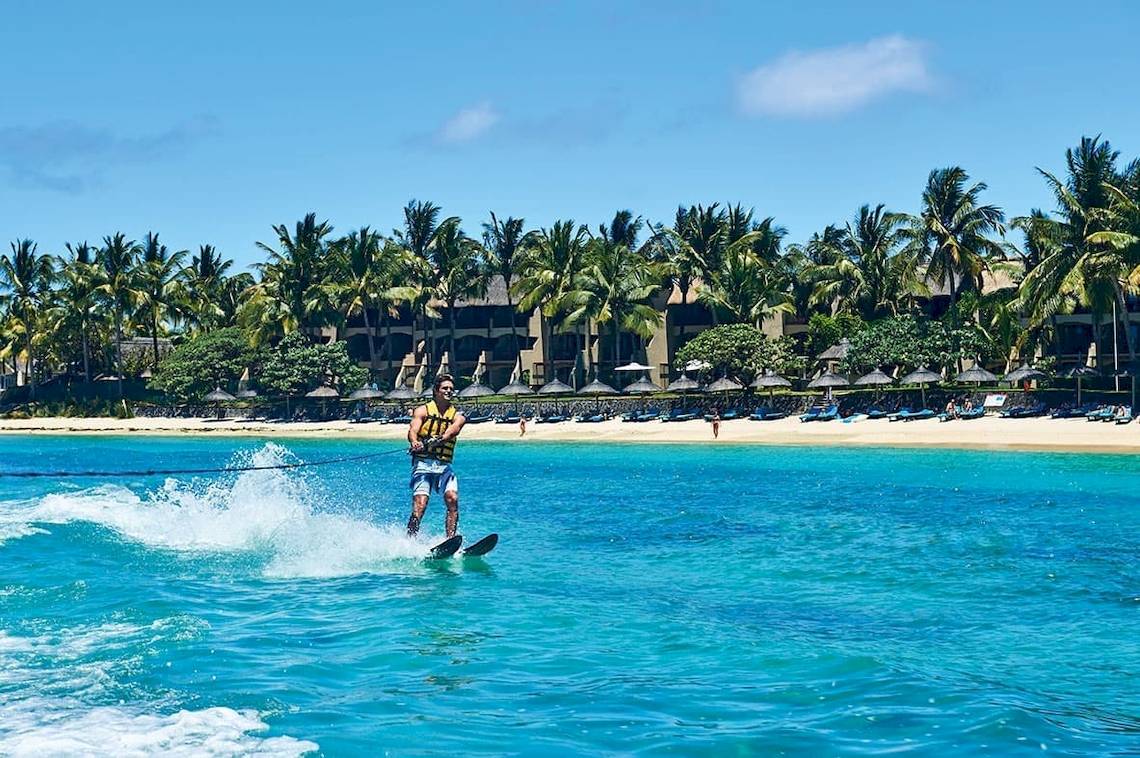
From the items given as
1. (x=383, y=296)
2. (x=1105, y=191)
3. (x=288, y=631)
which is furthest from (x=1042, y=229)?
(x=288, y=631)

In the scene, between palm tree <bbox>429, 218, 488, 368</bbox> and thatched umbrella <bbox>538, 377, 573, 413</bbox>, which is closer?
thatched umbrella <bbox>538, 377, 573, 413</bbox>

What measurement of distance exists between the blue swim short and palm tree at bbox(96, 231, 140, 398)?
69.6 meters

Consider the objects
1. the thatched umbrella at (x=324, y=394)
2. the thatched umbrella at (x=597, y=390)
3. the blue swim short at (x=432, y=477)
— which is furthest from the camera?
the thatched umbrella at (x=324, y=394)

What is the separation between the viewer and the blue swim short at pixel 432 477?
17.2 m

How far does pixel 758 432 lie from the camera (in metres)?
56.7

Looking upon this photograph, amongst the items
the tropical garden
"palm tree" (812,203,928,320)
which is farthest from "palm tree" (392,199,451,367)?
"palm tree" (812,203,928,320)

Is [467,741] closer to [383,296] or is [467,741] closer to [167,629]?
[167,629]

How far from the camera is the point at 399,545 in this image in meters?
18.4

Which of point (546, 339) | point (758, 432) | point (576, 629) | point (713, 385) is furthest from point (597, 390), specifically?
point (576, 629)

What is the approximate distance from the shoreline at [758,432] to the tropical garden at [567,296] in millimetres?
4159

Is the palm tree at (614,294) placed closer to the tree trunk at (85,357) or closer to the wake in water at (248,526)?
the tree trunk at (85,357)

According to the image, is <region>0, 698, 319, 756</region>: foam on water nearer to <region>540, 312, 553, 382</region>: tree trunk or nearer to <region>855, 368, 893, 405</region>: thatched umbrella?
<region>855, 368, 893, 405</region>: thatched umbrella

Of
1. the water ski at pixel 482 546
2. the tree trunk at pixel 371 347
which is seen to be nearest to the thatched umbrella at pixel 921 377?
the tree trunk at pixel 371 347

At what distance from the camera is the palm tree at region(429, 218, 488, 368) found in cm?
7788
